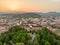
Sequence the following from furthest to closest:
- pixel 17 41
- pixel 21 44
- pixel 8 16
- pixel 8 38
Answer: pixel 8 16 < pixel 8 38 < pixel 17 41 < pixel 21 44

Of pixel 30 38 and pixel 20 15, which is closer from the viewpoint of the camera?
pixel 30 38

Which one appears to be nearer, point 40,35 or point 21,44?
point 21,44

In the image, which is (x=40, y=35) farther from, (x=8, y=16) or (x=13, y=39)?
(x=8, y=16)

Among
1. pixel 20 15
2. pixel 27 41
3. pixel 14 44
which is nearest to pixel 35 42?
pixel 27 41

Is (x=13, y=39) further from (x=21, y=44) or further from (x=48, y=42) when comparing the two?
(x=48, y=42)

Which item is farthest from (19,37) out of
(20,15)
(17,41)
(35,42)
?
(20,15)

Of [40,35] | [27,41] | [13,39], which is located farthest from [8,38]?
[40,35]

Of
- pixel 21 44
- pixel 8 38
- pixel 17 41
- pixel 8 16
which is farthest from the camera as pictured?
pixel 8 16

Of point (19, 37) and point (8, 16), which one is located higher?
point (19, 37)
